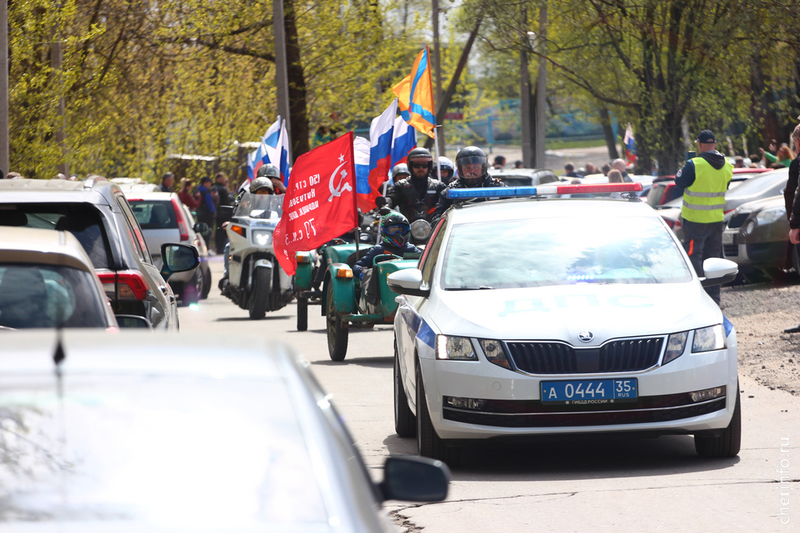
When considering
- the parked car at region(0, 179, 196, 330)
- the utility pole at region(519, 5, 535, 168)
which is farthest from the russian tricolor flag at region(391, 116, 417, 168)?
the parked car at region(0, 179, 196, 330)

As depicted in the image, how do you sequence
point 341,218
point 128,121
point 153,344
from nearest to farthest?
point 153,344
point 341,218
point 128,121

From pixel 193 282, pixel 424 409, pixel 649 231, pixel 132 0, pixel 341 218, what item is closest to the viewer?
pixel 424 409

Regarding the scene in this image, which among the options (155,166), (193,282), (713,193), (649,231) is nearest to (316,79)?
(155,166)

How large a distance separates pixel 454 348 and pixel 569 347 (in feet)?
1.98

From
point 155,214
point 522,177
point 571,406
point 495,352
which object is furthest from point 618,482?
point 522,177

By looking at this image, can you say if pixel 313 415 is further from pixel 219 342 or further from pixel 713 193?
pixel 713 193

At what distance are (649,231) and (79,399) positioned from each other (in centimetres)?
552

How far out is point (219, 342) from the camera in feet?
9.38

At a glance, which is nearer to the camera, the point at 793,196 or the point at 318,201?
the point at 793,196

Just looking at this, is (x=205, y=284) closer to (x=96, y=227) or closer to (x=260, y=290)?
(x=260, y=290)

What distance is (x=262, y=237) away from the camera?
53.1 feet

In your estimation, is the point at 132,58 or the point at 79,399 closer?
the point at 79,399

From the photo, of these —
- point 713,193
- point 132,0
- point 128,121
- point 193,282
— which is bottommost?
point 193,282

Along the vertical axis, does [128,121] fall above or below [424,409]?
above
